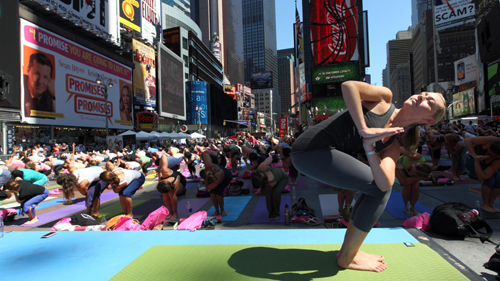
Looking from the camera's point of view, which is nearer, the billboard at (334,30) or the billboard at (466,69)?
the billboard at (334,30)

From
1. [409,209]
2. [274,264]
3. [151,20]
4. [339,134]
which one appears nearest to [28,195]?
[274,264]

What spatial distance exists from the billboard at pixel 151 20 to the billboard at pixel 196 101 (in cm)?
1742

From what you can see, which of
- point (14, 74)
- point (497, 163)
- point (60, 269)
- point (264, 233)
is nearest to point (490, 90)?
point (497, 163)

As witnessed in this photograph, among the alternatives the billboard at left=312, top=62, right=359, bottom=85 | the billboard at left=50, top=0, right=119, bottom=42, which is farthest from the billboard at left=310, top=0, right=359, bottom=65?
the billboard at left=50, top=0, right=119, bottom=42

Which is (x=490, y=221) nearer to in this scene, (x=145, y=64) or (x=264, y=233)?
(x=264, y=233)

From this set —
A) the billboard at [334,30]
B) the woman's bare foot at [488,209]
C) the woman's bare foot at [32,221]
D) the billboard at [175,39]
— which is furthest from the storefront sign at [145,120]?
the woman's bare foot at [488,209]

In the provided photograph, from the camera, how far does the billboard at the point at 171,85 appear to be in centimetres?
5222

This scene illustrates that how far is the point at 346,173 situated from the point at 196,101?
227ft

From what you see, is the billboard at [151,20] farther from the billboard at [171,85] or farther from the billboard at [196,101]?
the billboard at [196,101]

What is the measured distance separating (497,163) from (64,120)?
33.1 m

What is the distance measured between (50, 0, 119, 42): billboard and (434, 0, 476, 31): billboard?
51.2 meters

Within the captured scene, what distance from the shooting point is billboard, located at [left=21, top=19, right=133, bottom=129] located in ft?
80.5

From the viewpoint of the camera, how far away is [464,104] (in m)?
49.2

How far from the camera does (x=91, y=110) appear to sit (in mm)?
32031
